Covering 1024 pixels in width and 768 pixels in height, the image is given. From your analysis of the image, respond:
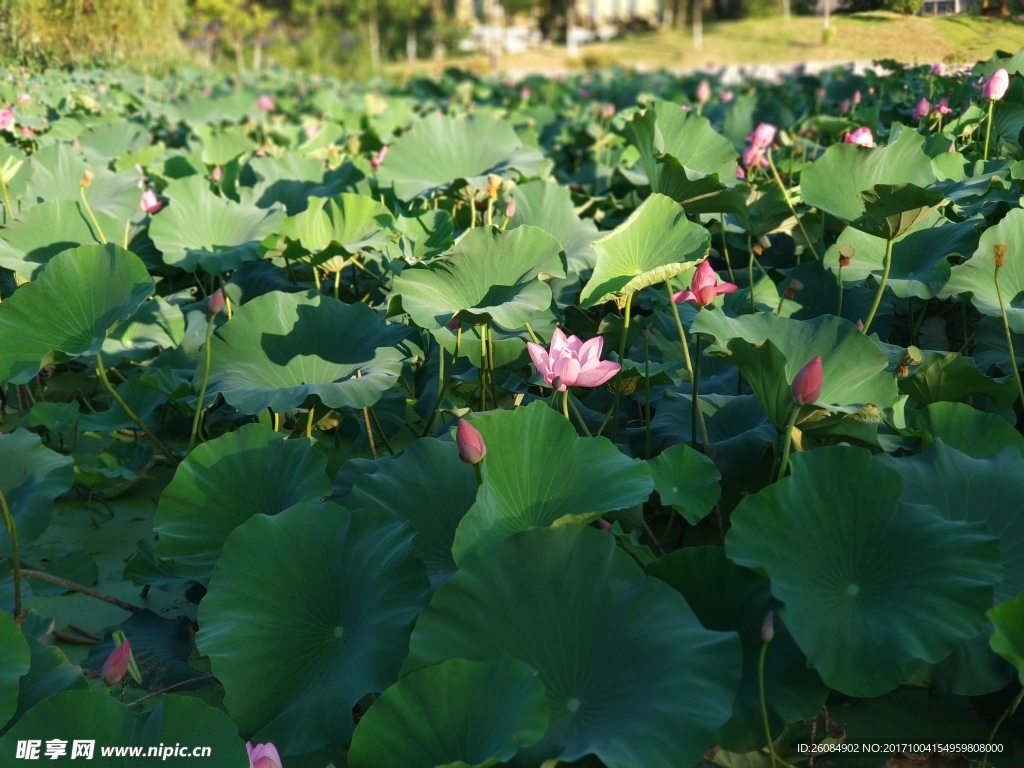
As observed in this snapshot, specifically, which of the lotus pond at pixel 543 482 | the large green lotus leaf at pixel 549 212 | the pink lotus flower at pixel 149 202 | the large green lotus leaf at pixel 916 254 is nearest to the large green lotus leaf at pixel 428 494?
the lotus pond at pixel 543 482

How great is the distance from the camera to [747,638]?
1.24 m

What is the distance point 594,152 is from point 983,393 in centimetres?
346

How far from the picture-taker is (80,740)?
1.15m

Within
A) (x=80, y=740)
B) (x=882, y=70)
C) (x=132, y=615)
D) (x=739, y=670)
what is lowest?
(x=132, y=615)

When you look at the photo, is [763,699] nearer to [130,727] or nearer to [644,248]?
[130,727]

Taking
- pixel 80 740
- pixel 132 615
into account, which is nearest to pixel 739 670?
pixel 80 740

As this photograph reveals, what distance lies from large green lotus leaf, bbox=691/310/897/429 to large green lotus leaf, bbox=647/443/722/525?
5.1 inches

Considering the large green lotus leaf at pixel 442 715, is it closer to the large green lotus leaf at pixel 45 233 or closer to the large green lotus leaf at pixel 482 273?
the large green lotus leaf at pixel 482 273

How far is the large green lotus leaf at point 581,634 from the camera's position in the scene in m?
1.10

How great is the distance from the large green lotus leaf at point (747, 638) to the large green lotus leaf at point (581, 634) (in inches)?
4.7

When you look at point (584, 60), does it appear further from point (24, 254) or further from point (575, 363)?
point (575, 363)

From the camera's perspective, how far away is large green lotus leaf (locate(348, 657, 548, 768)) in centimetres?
108

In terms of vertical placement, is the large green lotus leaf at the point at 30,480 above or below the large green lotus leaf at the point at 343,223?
below

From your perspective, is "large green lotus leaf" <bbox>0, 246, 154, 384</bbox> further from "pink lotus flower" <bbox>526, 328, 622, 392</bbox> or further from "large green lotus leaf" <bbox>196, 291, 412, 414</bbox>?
"pink lotus flower" <bbox>526, 328, 622, 392</bbox>
